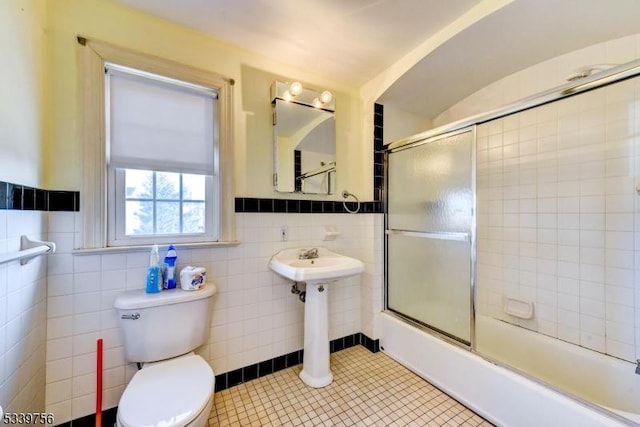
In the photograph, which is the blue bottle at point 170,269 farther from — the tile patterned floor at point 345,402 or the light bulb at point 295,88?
the light bulb at point 295,88

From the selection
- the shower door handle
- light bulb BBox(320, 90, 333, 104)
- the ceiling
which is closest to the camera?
the ceiling

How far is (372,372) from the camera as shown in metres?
1.95

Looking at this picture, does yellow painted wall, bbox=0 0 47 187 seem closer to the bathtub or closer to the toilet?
the toilet

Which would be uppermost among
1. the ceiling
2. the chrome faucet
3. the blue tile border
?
the ceiling

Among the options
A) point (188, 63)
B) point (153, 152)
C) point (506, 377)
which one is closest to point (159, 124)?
point (153, 152)

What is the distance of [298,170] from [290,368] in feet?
4.99

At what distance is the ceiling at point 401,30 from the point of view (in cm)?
145

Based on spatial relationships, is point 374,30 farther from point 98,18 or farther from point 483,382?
point 483,382

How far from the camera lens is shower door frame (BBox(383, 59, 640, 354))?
3.88 feet

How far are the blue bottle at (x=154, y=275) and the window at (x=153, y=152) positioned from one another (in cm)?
15

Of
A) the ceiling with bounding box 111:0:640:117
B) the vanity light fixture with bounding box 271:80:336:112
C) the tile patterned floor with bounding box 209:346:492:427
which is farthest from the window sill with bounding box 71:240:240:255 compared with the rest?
the ceiling with bounding box 111:0:640:117

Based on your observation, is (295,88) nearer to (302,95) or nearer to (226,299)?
(302,95)

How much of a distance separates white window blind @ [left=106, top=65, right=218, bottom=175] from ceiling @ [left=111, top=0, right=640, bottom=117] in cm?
39

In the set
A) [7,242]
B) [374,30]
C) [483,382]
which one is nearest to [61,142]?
[7,242]
